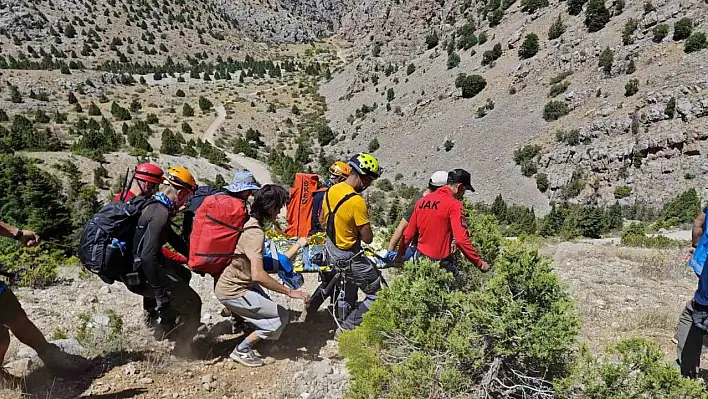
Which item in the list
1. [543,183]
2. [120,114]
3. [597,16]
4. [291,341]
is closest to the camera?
[291,341]

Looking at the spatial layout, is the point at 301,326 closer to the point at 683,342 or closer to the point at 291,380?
the point at 291,380

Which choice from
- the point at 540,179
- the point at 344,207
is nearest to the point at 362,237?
Result: the point at 344,207

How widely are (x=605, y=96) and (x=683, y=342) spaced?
2425 centimetres

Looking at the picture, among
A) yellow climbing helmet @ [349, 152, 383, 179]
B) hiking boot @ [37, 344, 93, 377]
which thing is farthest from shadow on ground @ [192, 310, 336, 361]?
yellow climbing helmet @ [349, 152, 383, 179]

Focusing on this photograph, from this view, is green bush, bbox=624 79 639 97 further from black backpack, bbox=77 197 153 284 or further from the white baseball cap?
black backpack, bbox=77 197 153 284

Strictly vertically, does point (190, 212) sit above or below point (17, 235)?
below

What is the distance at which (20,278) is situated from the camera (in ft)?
19.0

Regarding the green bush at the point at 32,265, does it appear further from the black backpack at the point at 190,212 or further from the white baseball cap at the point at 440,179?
the white baseball cap at the point at 440,179

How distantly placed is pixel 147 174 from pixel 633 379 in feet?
12.8

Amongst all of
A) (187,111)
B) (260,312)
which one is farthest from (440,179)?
(187,111)

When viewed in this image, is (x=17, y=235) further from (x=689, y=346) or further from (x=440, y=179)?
(x=689, y=346)

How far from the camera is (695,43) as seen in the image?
72.0ft

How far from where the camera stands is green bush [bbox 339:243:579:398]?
2.43 meters

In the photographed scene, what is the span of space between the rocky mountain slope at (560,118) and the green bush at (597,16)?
0.47 metres
